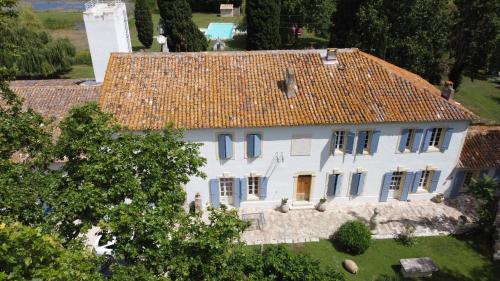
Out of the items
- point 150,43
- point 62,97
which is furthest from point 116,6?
point 150,43

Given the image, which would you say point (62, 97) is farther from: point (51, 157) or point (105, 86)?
point (51, 157)

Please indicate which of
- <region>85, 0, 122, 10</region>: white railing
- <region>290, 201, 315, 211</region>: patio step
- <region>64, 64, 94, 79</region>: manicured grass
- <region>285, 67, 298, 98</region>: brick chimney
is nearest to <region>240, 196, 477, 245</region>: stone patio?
<region>290, 201, 315, 211</region>: patio step

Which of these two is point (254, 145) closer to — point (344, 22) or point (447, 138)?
point (447, 138)

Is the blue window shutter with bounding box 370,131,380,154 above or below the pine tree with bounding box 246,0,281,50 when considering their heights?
below

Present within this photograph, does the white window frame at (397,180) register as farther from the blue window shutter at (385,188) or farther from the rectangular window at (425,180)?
the rectangular window at (425,180)

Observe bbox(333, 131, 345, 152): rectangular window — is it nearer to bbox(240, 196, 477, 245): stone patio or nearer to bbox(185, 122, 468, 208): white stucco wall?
bbox(185, 122, 468, 208): white stucco wall

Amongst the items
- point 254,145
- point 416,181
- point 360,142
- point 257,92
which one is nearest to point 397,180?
point 416,181

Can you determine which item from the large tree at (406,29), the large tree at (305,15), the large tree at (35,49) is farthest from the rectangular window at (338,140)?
the large tree at (35,49)
